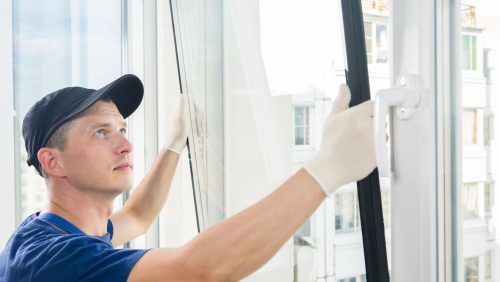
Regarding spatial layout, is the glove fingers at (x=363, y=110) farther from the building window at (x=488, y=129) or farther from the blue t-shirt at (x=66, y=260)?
the blue t-shirt at (x=66, y=260)

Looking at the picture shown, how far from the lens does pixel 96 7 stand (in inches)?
87.3

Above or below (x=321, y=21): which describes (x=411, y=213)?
below

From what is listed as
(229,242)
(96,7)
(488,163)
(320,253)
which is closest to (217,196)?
(320,253)

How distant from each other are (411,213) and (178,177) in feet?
4.30

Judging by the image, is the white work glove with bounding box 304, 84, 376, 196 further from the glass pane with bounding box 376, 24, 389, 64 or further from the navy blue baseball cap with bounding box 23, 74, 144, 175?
the navy blue baseball cap with bounding box 23, 74, 144, 175

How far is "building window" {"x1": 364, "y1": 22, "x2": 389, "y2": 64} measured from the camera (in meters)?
1.00

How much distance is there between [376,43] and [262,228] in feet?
1.55

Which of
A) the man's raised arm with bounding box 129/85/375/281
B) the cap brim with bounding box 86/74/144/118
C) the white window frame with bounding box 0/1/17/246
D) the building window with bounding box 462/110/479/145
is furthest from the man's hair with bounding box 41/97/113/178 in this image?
the building window with bounding box 462/110/479/145

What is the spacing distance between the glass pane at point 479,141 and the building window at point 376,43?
19 cm

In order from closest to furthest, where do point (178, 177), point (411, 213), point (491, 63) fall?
point (491, 63) → point (411, 213) → point (178, 177)

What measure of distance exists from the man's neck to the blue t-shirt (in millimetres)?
223

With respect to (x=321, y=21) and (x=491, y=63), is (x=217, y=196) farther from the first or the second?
(x=491, y=63)

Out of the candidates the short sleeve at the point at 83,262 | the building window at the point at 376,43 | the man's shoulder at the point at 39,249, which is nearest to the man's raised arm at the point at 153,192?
the man's shoulder at the point at 39,249

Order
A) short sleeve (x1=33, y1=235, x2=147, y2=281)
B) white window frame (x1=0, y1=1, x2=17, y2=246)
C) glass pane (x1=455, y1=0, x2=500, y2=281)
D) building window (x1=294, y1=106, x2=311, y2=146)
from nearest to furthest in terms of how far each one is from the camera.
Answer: glass pane (x1=455, y1=0, x2=500, y2=281) → short sleeve (x1=33, y1=235, x2=147, y2=281) → building window (x1=294, y1=106, x2=311, y2=146) → white window frame (x1=0, y1=1, x2=17, y2=246)
